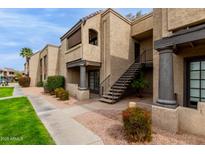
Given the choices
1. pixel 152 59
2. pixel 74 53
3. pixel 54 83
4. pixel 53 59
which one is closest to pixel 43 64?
pixel 53 59

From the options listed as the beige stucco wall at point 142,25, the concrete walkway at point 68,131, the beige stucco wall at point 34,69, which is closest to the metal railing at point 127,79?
the beige stucco wall at point 142,25

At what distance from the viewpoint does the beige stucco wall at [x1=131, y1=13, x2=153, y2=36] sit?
497 inches

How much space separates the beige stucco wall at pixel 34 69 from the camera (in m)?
29.8

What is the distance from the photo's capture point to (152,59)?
44.0 feet

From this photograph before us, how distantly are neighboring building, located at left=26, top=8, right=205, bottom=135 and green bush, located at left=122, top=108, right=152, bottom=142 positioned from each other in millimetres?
1338

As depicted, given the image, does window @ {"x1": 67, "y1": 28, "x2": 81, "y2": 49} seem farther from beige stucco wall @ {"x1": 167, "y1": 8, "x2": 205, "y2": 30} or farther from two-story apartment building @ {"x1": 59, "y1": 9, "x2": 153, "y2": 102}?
beige stucco wall @ {"x1": 167, "y1": 8, "x2": 205, "y2": 30}

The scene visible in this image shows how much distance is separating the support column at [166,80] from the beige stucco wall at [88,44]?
765 cm

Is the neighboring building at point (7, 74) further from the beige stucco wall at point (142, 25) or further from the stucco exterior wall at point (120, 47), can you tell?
the beige stucco wall at point (142, 25)

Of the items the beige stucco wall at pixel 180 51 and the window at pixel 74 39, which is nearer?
the beige stucco wall at pixel 180 51

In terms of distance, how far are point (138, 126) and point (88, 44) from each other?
9417mm

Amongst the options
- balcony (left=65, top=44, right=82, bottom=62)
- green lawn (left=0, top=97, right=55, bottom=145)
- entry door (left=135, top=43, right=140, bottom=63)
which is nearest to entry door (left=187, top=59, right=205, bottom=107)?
green lawn (left=0, top=97, right=55, bottom=145)

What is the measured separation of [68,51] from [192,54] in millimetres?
11565

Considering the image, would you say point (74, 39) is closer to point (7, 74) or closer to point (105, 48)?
point (105, 48)
